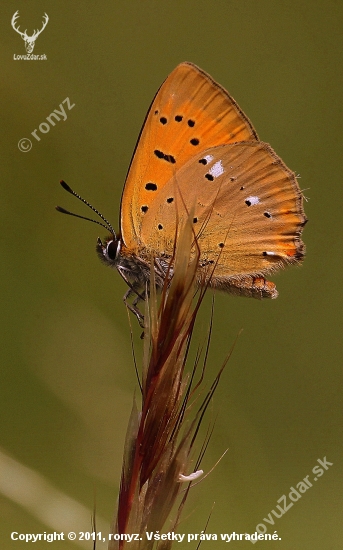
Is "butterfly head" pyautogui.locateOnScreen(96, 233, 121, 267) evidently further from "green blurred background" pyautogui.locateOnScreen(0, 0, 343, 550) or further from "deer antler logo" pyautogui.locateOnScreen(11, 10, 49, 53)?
"deer antler logo" pyautogui.locateOnScreen(11, 10, 49, 53)

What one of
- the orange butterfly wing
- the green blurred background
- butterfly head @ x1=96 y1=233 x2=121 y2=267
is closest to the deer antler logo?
the green blurred background

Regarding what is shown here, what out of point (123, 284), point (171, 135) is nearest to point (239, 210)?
point (171, 135)

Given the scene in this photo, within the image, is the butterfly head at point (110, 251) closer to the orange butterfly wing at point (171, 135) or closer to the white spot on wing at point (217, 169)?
the orange butterfly wing at point (171, 135)

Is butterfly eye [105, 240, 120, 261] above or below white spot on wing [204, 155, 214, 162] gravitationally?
below

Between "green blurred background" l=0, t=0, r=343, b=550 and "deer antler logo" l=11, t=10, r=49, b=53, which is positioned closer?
"green blurred background" l=0, t=0, r=343, b=550

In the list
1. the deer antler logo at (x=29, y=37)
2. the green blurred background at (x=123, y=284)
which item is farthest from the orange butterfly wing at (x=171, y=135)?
the deer antler logo at (x=29, y=37)

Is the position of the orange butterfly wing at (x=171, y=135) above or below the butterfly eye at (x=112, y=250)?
above

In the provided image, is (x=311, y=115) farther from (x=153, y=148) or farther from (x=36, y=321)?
(x=36, y=321)
